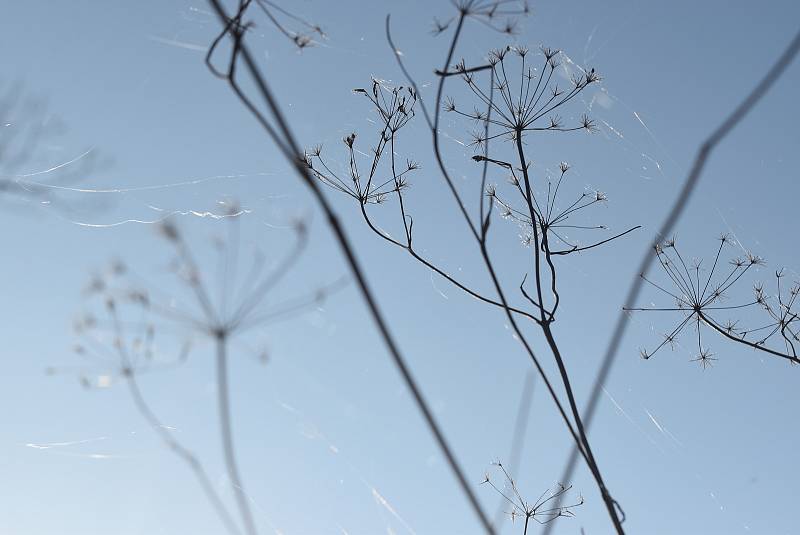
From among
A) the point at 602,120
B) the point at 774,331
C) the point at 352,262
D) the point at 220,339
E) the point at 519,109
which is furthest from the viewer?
the point at 602,120

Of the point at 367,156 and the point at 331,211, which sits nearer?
the point at 331,211

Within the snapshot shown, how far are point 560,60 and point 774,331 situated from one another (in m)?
1.59

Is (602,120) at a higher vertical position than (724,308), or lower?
higher

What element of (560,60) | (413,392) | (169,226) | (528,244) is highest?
(560,60)

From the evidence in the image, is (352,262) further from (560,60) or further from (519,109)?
(560,60)

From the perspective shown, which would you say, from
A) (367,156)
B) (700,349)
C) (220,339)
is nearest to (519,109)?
(367,156)

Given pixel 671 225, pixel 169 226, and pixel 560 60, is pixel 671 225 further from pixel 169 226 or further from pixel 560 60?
pixel 560 60

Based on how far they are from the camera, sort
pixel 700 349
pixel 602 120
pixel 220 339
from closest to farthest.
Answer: pixel 220 339
pixel 700 349
pixel 602 120

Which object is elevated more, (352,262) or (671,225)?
(671,225)

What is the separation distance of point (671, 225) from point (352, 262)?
0.86 feet

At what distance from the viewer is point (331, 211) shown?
0.55 m

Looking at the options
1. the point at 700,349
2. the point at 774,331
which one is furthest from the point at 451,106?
the point at 774,331

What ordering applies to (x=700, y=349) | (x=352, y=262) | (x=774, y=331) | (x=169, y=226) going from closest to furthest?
(x=352, y=262), (x=169, y=226), (x=700, y=349), (x=774, y=331)

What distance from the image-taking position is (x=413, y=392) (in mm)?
551
